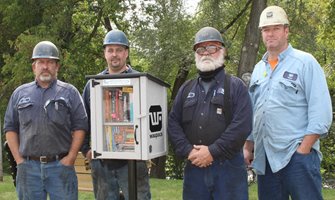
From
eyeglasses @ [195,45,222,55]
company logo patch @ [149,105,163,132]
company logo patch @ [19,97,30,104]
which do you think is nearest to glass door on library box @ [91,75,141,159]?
company logo patch @ [149,105,163,132]

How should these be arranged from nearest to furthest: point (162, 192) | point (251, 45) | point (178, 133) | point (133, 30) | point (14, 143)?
point (178, 133) < point (14, 143) < point (162, 192) < point (251, 45) < point (133, 30)

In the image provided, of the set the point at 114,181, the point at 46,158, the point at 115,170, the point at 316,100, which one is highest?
the point at 316,100

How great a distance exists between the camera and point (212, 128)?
13.0 feet

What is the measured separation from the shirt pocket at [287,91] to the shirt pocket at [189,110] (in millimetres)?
706

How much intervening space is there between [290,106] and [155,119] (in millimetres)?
1145

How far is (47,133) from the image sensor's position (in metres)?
4.43

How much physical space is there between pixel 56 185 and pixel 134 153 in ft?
3.35

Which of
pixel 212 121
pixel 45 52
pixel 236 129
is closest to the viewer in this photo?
pixel 236 129

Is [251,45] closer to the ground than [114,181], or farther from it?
farther from it

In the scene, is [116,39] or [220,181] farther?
[116,39]

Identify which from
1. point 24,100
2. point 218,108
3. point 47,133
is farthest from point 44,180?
point 218,108

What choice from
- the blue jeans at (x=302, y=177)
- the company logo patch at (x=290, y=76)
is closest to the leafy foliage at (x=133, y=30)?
the company logo patch at (x=290, y=76)

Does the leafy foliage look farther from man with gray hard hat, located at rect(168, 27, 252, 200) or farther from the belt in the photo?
man with gray hard hat, located at rect(168, 27, 252, 200)

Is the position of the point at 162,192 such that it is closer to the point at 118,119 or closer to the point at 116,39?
the point at 116,39
